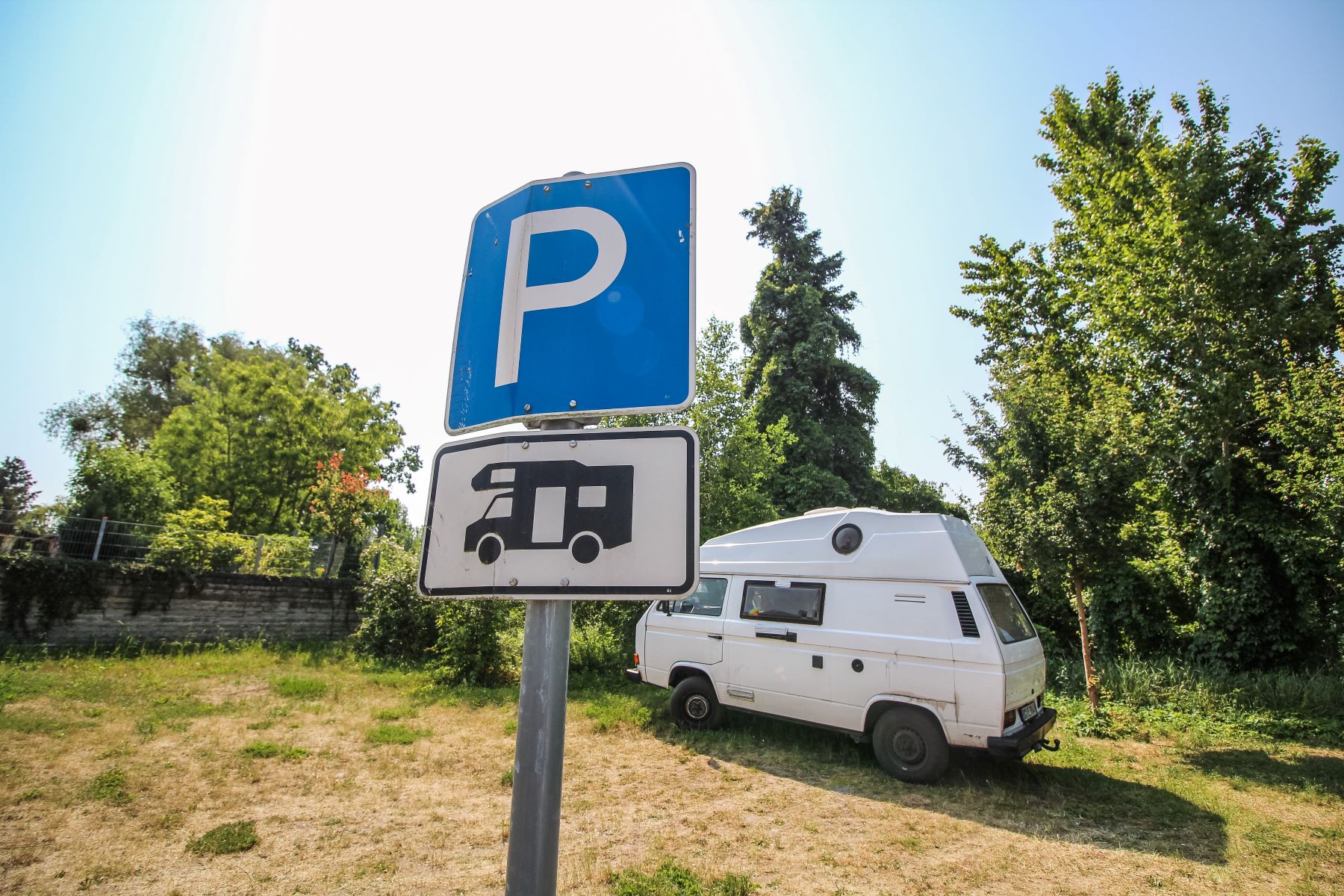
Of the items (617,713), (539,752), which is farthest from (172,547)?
(539,752)

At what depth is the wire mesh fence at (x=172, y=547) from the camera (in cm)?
1119

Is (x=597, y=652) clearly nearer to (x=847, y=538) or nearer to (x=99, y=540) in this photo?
(x=847, y=538)

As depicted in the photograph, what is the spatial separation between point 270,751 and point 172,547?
8.61m

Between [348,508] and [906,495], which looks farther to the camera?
[906,495]

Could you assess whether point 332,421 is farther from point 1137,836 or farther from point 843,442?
point 1137,836

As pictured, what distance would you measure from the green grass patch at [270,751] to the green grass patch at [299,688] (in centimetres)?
261

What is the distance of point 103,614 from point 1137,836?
15.7m

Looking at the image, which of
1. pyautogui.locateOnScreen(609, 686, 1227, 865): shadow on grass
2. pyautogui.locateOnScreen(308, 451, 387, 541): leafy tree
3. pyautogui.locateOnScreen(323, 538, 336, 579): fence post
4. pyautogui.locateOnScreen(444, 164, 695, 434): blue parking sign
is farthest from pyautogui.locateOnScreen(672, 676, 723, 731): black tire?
pyautogui.locateOnScreen(308, 451, 387, 541): leafy tree

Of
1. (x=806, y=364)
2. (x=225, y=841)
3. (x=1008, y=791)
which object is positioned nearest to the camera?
(x=225, y=841)

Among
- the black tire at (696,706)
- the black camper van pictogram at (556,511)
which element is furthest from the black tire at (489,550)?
the black tire at (696,706)

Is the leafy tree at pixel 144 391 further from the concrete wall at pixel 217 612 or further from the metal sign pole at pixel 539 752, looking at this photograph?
the metal sign pole at pixel 539 752

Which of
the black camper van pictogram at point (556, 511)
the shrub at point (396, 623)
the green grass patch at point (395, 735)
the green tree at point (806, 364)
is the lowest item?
the green grass patch at point (395, 735)

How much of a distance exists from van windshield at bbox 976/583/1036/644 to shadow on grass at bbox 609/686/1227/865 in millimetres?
1407

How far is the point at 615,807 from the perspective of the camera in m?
5.25
